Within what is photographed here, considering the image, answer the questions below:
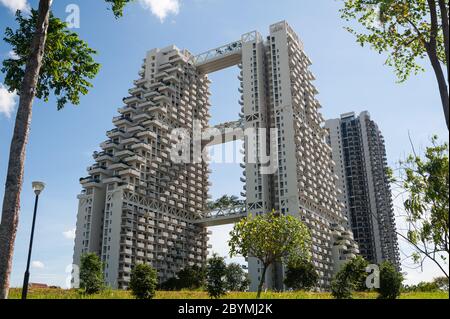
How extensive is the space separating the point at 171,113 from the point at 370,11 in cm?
9461

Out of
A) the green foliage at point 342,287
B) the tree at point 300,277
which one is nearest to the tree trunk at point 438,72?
the green foliage at point 342,287

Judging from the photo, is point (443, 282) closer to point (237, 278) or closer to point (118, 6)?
point (118, 6)

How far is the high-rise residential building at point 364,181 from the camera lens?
147 metres

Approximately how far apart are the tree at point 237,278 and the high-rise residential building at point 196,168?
25.8ft

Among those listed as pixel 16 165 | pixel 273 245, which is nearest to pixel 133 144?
pixel 273 245

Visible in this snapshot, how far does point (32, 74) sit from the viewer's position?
18859 mm

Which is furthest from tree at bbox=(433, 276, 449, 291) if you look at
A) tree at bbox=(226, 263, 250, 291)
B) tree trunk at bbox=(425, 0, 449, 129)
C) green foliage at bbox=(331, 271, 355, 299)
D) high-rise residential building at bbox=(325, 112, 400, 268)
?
high-rise residential building at bbox=(325, 112, 400, 268)

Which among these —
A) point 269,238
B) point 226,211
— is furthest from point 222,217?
point 269,238

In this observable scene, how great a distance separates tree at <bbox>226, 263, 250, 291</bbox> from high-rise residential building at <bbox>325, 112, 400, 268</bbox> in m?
56.3

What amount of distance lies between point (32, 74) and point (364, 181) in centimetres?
14631
